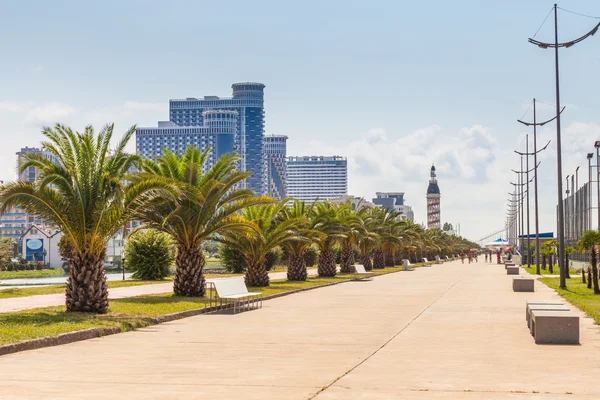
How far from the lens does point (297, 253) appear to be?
3984cm

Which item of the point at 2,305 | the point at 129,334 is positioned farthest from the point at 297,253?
the point at 129,334

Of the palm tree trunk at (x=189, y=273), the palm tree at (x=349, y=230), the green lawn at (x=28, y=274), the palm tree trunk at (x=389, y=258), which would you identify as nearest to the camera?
the palm tree trunk at (x=189, y=273)

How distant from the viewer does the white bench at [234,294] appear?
872 inches

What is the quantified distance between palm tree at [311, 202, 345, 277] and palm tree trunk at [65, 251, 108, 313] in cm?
2252

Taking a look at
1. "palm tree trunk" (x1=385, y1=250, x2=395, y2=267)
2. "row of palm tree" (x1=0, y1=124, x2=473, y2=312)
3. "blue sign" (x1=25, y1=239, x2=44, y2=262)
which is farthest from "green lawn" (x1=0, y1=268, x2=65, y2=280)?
"palm tree trunk" (x1=385, y1=250, x2=395, y2=267)

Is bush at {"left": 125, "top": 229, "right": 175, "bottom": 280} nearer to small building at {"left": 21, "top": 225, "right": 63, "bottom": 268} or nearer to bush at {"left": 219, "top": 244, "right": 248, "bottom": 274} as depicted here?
bush at {"left": 219, "top": 244, "right": 248, "bottom": 274}

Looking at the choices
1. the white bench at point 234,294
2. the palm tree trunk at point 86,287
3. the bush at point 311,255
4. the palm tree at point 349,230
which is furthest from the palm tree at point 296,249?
the bush at point 311,255

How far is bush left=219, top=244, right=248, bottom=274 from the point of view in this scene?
5095 centimetres

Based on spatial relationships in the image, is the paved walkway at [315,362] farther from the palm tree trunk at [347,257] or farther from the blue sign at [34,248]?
the blue sign at [34,248]

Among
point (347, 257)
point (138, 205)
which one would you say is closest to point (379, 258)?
point (347, 257)

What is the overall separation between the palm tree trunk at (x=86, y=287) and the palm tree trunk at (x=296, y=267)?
20.7 meters

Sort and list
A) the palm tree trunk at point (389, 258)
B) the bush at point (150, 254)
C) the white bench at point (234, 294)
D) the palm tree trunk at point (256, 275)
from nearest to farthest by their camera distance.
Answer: the white bench at point (234, 294), the palm tree trunk at point (256, 275), the bush at point (150, 254), the palm tree trunk at point (389, 258)

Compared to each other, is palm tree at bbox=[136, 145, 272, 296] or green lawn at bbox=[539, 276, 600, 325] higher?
palm tree at bbox=[136, 145, 272, 296]

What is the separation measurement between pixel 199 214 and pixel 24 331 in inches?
441
